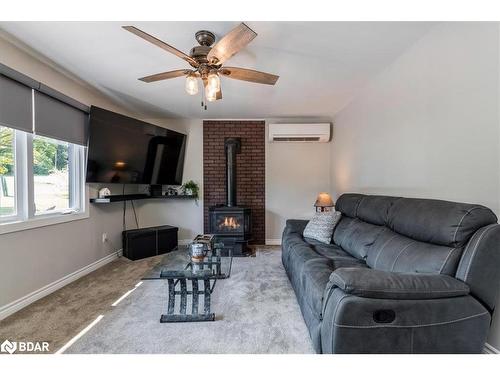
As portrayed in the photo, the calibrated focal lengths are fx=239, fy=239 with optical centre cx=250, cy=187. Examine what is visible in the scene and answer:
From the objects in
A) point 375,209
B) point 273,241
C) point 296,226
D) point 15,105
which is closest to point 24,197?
point 15,105

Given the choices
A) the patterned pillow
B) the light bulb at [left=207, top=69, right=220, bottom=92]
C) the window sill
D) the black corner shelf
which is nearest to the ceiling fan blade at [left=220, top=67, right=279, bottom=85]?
the light bulb at [left=207, top=69, right=220, bottom=92]

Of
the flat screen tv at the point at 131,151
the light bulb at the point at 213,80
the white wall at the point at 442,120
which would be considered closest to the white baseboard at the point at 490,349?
the white wall at the point at 442,120

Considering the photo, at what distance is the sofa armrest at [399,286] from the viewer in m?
1.11

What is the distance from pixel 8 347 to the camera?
5.24 ft

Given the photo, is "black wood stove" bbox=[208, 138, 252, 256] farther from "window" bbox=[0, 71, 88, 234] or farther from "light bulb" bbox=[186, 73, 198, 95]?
"light bulb" bbox=[186, 73, 198, 95]

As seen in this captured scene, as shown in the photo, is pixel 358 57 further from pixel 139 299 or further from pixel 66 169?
pixel 66 169

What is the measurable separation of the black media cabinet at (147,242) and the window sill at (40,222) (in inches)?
28.4

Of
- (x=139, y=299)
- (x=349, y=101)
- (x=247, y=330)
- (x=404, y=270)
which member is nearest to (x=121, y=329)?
(x=139, y=299)

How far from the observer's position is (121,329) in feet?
5.80

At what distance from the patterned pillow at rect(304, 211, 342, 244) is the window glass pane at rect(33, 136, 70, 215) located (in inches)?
113

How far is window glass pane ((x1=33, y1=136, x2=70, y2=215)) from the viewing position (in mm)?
2383

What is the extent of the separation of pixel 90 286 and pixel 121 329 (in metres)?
1.12
